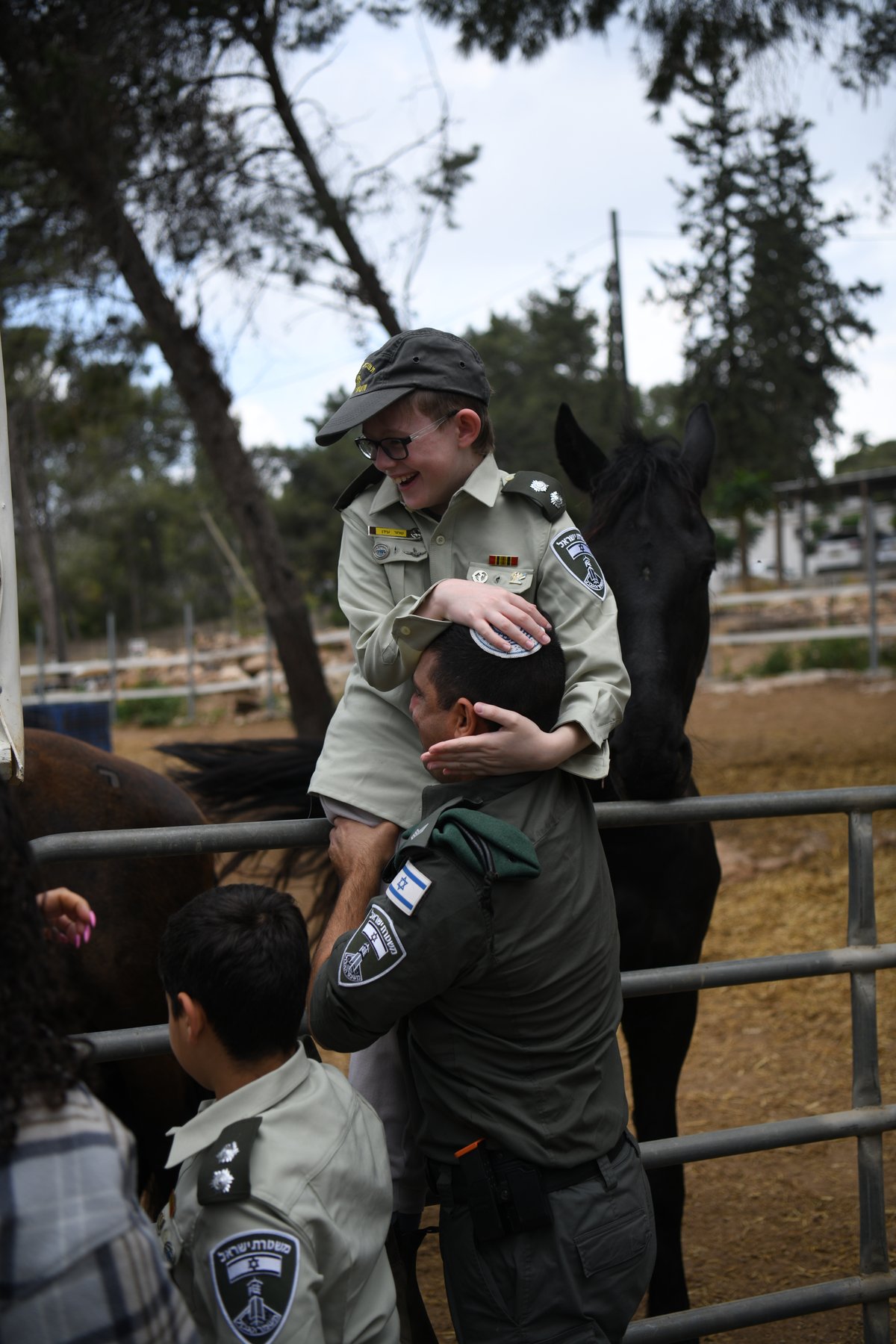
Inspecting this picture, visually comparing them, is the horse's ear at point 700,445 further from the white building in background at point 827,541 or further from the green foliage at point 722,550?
the white building in background at point 827,541

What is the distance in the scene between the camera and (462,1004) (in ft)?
5.23

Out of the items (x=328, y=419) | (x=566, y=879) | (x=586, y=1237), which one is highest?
(x=328, y=419)

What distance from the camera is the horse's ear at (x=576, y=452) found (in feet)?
10.1

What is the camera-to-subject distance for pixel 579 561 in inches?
75.7

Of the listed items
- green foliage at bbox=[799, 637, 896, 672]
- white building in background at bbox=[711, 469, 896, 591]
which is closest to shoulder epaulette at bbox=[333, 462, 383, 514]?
green foliage at bbox=[799, 637, 896, 672]

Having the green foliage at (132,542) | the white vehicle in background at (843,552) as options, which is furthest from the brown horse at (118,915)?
the green foliage at (132,542)

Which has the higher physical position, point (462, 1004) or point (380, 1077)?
point (462, 1004)

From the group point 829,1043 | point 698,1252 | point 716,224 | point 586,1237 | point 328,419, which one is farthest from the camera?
point 716,224

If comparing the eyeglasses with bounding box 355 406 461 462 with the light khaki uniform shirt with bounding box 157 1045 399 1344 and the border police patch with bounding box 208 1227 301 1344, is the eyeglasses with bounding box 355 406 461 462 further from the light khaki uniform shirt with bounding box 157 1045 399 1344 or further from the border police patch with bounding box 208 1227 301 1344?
the border police patch with bounding box 208 1227 301 1344

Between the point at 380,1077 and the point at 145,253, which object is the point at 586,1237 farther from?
the point at 145,253

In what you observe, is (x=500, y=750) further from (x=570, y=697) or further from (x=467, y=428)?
(x=467, y=428)

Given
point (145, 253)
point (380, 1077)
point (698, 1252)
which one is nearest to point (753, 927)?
point (698, 1252)

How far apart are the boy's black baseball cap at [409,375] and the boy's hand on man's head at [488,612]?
35 cm

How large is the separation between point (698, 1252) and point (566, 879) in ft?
7.68
